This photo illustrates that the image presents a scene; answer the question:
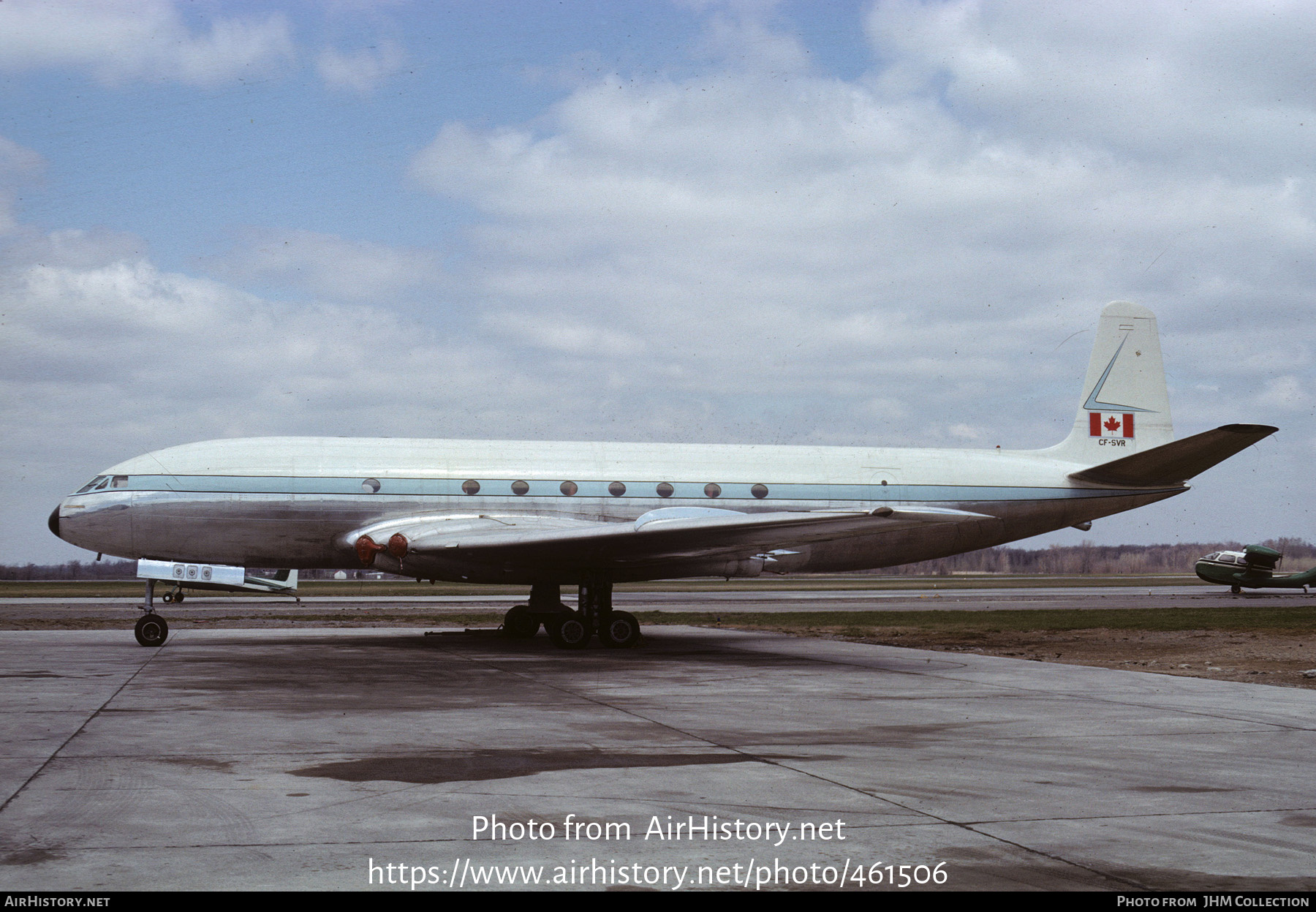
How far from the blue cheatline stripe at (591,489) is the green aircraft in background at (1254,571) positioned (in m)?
28.8

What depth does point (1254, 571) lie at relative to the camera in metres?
46.5

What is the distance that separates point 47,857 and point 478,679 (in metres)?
9.04

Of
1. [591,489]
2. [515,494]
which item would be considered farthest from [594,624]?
[515,494]

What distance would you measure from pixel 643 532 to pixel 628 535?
0.22m

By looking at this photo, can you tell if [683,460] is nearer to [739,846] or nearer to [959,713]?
[959,713]

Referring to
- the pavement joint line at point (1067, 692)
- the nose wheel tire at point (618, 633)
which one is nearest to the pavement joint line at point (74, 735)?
the nose wheel tire at point (618, 633)

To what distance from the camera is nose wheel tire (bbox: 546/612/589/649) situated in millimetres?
18922

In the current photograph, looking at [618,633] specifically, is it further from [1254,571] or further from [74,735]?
[1254,571]

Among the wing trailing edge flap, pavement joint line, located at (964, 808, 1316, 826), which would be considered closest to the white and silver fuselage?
the wing trailing edge flap

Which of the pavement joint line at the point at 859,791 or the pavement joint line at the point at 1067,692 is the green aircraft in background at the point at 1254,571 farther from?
the pavement joint line at the point at 859,791

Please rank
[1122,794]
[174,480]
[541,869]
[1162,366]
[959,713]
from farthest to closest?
1. [1162,366]
2. [174,480]
3. [959,713]
4. [1122,794]
5. [541,869]

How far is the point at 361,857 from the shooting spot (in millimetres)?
5223

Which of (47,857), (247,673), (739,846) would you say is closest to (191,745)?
(47,857)

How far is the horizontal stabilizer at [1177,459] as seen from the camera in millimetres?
19172
